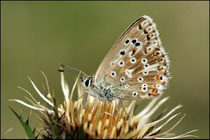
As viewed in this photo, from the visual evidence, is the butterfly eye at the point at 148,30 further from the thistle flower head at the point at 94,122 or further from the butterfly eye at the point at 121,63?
the thistle flower head at the point at 94,122

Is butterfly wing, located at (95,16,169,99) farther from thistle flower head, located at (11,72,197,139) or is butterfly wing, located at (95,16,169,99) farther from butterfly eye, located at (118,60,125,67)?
thistle flower head, located at (11,72,197,139)

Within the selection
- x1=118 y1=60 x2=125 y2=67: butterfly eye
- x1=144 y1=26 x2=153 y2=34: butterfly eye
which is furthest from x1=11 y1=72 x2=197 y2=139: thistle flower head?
x1=144 y1=26 x2=153 y2=34: butterfly eye

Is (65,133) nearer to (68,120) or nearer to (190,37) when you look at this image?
(68,120)

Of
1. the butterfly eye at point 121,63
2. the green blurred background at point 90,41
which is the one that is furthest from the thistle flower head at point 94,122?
the green blurred background at point 90,41

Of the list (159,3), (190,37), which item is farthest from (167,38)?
(159,3)

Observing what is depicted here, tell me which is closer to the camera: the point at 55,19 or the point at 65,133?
the point at 65,133

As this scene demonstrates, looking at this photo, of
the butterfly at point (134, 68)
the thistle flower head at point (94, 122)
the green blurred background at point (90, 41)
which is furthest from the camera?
the green blurred background at point (90, 41)

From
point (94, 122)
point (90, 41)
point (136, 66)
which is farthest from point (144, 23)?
point (90, 41)

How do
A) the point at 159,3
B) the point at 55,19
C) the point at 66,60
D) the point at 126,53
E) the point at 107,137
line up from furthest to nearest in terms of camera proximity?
1. the point at 159,3
2. the point at 55,19
3. the point at 66,60
4. the point at 126,53
5. the point at 107,137

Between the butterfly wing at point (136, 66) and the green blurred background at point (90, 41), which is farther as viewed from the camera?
the green blurred background at point (90, 41)
